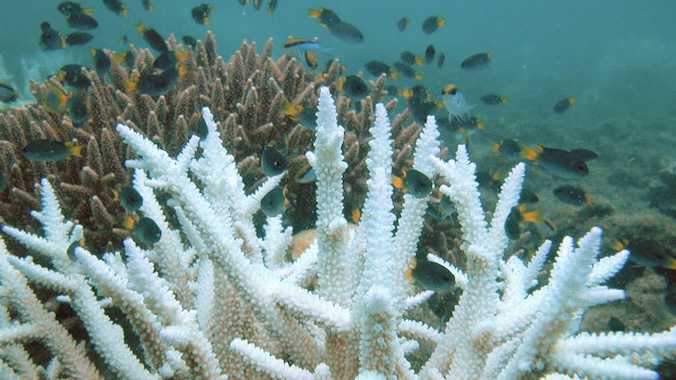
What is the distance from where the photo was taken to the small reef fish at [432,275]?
7.51 feet

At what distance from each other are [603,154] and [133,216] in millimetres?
16683

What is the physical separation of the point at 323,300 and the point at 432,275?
2.99ft

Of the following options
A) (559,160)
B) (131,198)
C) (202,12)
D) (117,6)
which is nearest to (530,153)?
(559,160)

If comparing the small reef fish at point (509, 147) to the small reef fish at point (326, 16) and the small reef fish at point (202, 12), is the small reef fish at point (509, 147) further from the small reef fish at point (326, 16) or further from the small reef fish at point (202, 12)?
the small reef fish at point (202, 12)

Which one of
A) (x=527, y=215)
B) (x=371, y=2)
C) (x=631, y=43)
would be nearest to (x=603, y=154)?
(x=527, y=215)

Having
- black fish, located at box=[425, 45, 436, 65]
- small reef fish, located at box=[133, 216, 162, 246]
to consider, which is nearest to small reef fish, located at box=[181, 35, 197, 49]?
black fish, located at box=[425, 45, 436, 65]

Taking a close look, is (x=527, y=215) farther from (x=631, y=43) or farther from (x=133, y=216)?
(x=631, y=43)

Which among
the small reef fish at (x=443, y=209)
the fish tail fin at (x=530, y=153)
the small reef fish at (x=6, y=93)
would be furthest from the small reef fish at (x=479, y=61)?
the small reef fish at (x=6, y=93)

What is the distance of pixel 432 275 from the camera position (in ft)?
7.78

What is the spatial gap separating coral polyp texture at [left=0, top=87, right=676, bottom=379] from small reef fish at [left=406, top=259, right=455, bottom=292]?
0.84 ft

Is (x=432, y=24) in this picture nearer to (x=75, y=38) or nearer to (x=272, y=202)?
(x=75, y=38)

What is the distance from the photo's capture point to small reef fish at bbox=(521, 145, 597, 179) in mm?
4672

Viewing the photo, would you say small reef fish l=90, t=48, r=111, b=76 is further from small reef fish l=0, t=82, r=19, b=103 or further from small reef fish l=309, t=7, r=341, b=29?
small reef fish l=309, t=7, r=341, b=29

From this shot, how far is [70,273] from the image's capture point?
7.16 feet
